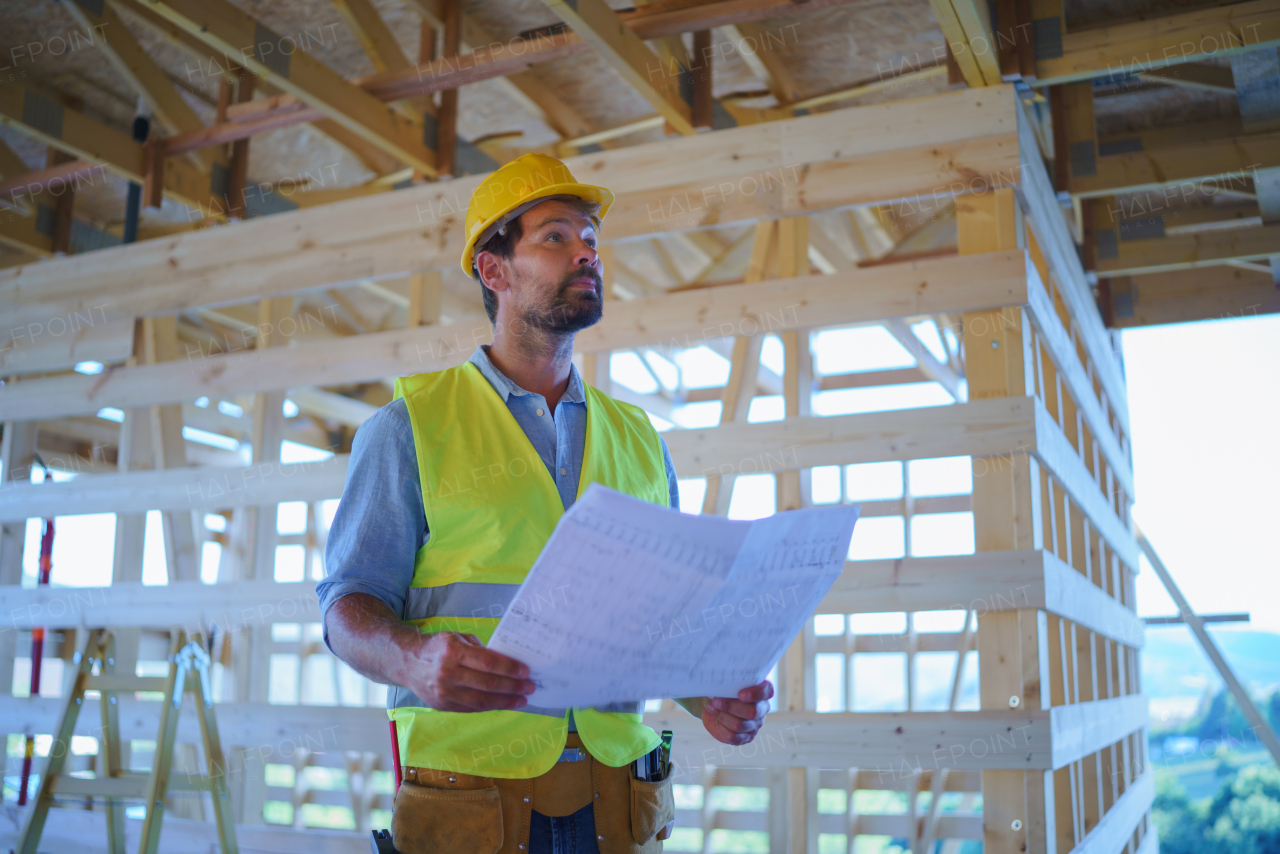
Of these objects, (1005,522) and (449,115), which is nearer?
(1005,522)

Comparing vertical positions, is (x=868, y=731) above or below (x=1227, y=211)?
below

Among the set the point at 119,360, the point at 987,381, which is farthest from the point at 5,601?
the point at 987,381

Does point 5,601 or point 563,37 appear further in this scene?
point 5,601

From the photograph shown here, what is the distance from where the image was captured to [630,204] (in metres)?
3.74

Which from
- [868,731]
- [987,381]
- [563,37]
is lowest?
[868,731]

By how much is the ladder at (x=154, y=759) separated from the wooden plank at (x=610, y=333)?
1.06 m

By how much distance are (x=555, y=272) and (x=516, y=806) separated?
914 millimetres

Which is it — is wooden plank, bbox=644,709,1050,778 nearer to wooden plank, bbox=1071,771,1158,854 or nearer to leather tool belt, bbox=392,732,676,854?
wooden plank, bbox=1071,771,1158,854

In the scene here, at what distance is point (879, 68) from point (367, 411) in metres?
4.89

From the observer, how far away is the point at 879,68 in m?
4.68

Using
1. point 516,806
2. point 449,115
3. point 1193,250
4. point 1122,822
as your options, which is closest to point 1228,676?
point 1122,822

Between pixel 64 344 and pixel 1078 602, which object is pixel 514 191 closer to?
pixel 1078 602

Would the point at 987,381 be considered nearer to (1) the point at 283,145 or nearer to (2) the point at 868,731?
(2) the point at 868,731

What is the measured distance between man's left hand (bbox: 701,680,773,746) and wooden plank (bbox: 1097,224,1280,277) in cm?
466
